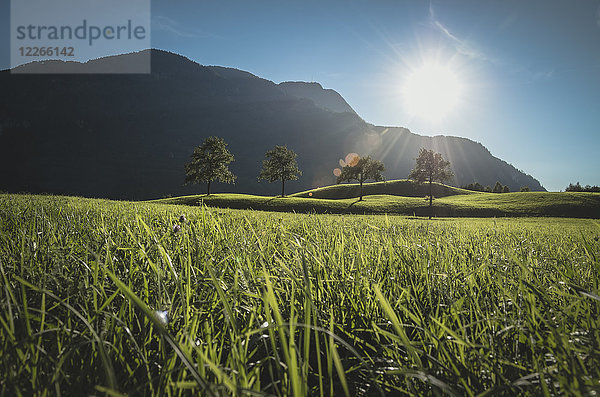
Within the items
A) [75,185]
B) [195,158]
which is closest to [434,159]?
[195,158]

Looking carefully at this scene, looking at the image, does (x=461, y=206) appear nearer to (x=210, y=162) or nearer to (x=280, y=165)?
(x=280, y=165)

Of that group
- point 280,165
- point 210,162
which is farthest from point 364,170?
point 210,162

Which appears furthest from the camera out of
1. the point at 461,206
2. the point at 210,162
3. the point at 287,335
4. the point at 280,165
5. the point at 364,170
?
the point at 280,165

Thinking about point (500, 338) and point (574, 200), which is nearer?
point (500, 338)

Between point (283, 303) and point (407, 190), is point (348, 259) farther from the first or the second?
point (407, 190)

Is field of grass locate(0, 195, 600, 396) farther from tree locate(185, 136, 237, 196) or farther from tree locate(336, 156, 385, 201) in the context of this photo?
tree locate(185, 136, 237, 196)

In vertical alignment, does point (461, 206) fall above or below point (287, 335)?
below

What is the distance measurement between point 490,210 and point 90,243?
44.5 m

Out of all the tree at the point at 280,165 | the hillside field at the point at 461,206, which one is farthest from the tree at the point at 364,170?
the hillside field at the point at 461,206

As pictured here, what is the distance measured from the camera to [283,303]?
4.19 feet

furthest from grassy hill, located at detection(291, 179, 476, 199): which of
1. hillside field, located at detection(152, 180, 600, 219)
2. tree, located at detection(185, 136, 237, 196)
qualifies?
hillside field, located at detection(152, 180, 600, 219)

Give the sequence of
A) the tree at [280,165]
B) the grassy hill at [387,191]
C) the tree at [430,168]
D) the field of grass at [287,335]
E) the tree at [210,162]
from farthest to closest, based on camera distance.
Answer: the tree at [280,165] → the grassy hill at [387,191] → the tree at [210,162] → the tree at [430,168] → the field of grass at [287,335]

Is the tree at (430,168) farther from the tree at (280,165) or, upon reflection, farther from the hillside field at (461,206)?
the tree at (280,165)

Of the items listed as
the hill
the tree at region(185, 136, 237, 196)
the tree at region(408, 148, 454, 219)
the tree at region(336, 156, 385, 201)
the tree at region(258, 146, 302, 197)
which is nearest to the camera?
the hill
